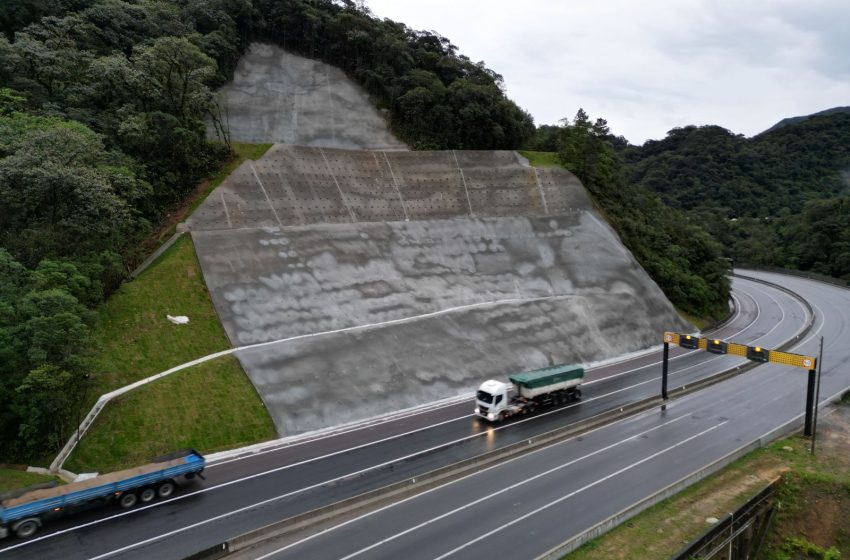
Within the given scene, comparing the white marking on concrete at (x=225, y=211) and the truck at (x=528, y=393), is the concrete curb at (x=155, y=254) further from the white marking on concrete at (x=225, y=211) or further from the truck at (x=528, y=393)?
the truck at (x=528, y=393)

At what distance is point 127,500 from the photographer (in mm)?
20234

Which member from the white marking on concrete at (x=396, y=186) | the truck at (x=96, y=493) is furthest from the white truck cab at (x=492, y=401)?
the white marking on concrete at (x=396, y=186)

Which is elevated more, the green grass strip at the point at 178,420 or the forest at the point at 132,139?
the forest at the point at 132,139

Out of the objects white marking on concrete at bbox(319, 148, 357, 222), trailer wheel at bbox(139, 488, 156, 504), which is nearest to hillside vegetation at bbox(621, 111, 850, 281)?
white marking on concrete at bbox(319, 148, 357, 222)

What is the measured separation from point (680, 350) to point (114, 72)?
4970 centimetres

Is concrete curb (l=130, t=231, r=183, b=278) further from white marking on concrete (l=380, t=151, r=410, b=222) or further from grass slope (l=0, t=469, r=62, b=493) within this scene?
white marking on concrete (l=380, t=151, r=410, b=222)

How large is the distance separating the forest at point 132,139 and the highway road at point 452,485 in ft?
25.1

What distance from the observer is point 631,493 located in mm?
21219

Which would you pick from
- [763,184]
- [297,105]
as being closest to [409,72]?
[297,105]

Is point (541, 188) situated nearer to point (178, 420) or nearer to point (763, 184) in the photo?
point (178, 420)

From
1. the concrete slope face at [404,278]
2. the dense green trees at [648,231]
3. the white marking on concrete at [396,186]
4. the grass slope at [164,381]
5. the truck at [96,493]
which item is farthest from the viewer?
the dense green trees at [648,231]

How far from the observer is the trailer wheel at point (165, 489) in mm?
20891

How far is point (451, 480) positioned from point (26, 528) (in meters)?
15.3

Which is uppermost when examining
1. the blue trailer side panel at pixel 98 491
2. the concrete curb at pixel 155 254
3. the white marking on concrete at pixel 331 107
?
the white marking on concrete at pixel 331 107
